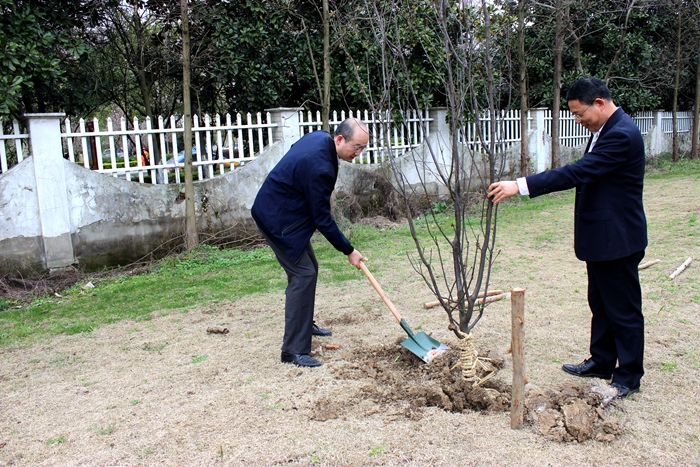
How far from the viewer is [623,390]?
322cm

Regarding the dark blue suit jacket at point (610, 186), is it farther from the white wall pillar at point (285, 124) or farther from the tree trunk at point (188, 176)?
the white wall pillar at point (285, 124)

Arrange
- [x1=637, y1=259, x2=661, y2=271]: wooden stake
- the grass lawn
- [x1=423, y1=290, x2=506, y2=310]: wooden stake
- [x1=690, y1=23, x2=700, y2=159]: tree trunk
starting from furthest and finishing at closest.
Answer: [x1=690, y1=23, x2=700, y2=159]: tree trunk < [x1=637, y1=259, x2=661, y2=271]: wooden stake < the grass lawn < [x1=423, y1=290, x2=506, y2=310]: wooden stake

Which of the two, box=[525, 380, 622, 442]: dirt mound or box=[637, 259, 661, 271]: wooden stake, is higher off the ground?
box=[637, 259, 661, 271]: wooden stake

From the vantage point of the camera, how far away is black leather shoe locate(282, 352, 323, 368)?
3918 millimetres

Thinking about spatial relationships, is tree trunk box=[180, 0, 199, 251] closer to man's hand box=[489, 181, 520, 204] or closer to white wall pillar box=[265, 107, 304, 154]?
white wall pillar box=[265, 107, 304, 154]

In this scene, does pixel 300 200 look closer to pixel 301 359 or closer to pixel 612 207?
pixel 301 359

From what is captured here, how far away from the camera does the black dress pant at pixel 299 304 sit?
12.9ft

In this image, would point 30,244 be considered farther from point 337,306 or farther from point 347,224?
point 347,224

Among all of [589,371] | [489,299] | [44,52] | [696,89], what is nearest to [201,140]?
[44,52]

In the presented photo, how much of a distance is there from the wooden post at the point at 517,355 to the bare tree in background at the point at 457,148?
1.43 feet

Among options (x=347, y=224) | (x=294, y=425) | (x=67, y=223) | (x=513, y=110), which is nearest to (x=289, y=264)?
(x=294, y=425)

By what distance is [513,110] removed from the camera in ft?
44.1

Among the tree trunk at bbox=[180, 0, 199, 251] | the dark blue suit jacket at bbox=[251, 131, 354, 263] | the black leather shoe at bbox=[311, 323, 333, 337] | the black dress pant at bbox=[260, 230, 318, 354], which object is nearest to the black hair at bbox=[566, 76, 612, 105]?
the dark blue suit jacket at bbox=[251, 131, 354, 263]

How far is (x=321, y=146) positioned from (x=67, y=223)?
4.34 metres
